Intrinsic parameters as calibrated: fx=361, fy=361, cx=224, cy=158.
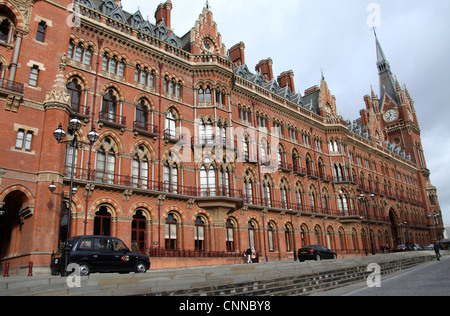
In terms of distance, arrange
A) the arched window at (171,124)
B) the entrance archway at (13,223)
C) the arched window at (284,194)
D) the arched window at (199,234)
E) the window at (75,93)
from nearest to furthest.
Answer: the entrance archway at (13,223)
the window at (75,93)
the arched window at (199,234)
the arched window at (171,124)
the arched window at (284,194)

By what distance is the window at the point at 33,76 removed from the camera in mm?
22847

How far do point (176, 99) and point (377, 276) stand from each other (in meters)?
21.5

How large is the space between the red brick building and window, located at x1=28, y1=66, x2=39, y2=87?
6 cm

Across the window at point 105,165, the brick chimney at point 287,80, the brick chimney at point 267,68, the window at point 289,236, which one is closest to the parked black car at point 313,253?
the window at point 289,236

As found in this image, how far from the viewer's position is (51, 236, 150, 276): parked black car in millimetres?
15859

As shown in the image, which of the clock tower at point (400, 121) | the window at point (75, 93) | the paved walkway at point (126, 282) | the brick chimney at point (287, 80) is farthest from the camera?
the clock tower at point (400, 121)

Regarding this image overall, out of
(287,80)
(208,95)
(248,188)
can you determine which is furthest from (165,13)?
(287,80)

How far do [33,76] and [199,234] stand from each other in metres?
17.3

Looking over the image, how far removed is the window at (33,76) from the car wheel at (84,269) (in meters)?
13.0

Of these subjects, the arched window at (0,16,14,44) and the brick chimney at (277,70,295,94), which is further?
the brick chimney at (277,70,295,94)

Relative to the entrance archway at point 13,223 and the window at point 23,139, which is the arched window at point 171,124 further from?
the entrance archway at point 13,223

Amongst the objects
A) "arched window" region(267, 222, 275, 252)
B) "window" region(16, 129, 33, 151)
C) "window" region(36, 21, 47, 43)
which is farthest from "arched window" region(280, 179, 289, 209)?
"window" region(36, 21, 47, 43)

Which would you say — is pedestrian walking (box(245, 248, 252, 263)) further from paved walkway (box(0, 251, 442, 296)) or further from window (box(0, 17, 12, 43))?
window (box(0, 17, 12, 43))
